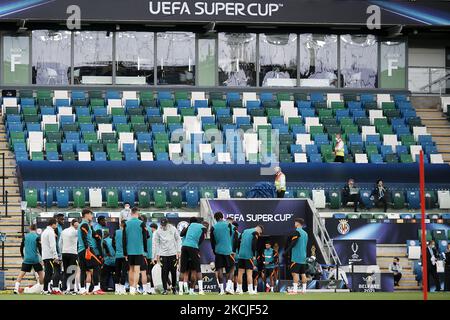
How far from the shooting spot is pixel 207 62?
1950 inches

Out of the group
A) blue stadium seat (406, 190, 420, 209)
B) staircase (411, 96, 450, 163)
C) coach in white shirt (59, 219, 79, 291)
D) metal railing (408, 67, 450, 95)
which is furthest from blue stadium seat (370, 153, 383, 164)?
coach in white shirt (59, 219, 79, 291)

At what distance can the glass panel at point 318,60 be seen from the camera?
50.3 m

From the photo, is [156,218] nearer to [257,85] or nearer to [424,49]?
[257,85]

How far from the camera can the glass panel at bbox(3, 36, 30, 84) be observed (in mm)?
48062

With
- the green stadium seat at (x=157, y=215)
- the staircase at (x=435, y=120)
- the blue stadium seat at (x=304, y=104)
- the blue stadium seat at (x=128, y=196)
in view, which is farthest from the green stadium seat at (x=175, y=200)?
the staircase at (x=435, y=120)

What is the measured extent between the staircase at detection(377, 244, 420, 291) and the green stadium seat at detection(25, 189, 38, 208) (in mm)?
10117

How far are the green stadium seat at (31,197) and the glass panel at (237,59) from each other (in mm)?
10882

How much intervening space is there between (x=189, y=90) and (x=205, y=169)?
6435 millimetres

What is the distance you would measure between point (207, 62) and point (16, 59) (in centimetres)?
675

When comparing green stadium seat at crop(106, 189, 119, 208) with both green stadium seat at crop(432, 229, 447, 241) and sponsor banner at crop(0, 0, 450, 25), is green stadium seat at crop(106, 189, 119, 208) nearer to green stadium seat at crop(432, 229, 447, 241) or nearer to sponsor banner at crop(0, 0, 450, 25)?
sponsor banner at crop(0, 0, 450, 25)

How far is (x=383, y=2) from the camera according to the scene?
49.2 m

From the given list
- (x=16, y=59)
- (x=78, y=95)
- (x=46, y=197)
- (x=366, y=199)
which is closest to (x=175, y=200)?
(x=46, y=197)

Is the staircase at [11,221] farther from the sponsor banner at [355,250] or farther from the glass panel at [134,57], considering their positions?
the sponsor banner at [355,250]
